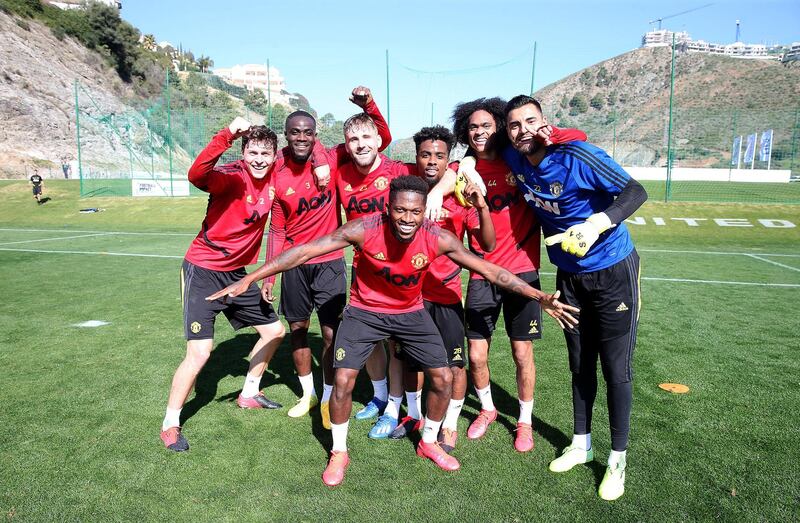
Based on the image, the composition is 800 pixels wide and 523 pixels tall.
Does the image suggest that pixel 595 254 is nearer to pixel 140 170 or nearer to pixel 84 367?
pixel 84 367

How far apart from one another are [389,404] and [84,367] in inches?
134

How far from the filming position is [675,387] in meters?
5.50

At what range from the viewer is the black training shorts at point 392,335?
13.3ft

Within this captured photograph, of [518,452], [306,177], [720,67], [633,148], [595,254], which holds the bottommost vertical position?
[518,452]

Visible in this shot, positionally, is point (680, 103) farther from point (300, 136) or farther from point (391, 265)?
point (391, 265)

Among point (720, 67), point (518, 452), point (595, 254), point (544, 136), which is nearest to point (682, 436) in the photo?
point (518, 452)

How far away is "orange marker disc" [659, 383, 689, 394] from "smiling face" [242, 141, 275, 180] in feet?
13.7

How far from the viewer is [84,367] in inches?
237

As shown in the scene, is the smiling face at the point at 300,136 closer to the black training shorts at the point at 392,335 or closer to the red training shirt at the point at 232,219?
the red training shirt at the point at 232,219

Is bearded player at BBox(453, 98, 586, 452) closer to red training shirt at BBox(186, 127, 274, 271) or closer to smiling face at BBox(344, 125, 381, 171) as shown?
smiling face at BBox(344, 125, 381, 171)

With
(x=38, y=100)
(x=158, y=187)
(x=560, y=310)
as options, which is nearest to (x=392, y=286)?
(x=560, y=310)

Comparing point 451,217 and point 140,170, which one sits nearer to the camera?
point 451,217

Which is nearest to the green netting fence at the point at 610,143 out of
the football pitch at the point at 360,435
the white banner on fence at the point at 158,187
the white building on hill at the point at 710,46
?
the white banner on fence at the point at 158,187

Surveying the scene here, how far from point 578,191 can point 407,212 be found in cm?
112
